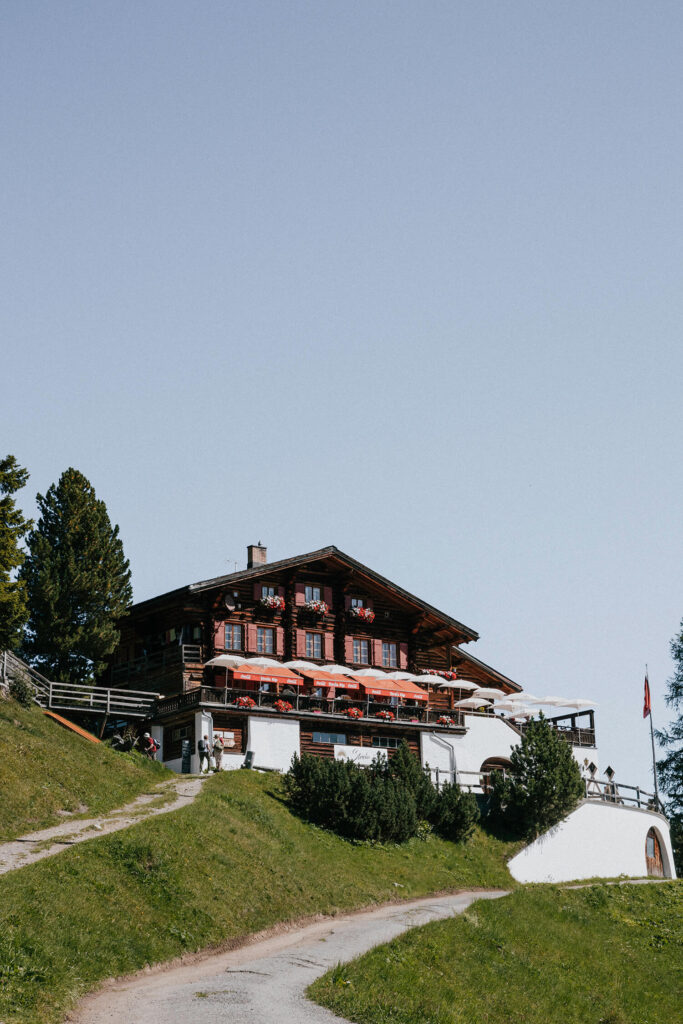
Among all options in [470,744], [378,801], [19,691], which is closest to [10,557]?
[19,691]

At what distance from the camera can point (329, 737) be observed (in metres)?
49.5

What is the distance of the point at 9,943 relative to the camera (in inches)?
779

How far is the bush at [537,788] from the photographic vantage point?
45375 millimetres

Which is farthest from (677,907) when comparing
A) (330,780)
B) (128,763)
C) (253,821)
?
(128,763)

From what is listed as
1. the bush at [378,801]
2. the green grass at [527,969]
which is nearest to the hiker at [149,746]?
the bush at [378,801]

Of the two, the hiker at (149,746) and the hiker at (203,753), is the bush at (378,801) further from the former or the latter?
the hiker at (149,746)

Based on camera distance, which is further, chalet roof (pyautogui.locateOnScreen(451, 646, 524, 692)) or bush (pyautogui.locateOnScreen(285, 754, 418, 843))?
chalet roof (pyautogui.locateOnScreen(451, 646, 524, 692))

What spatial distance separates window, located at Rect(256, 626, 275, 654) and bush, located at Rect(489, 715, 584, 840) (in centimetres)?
1179

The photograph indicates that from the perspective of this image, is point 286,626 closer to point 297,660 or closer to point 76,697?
point 297,660

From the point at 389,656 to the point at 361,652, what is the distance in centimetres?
155

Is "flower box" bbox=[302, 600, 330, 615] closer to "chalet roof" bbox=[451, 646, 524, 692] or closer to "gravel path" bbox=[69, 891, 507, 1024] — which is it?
"chalet roof" bbox=[451, 646, 524, 692]

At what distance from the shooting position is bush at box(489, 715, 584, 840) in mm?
45375

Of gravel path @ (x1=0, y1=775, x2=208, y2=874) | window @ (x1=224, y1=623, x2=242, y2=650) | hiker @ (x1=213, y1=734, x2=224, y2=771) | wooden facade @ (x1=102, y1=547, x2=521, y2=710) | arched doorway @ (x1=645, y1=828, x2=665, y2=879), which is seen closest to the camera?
gravel path @ (x1=0, y1=775, x2=208, y2=874)

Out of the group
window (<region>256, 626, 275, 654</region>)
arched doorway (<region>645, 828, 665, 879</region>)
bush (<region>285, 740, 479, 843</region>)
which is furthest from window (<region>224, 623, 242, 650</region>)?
arched doorway (<region>645, 828, 665, 879</region>)
